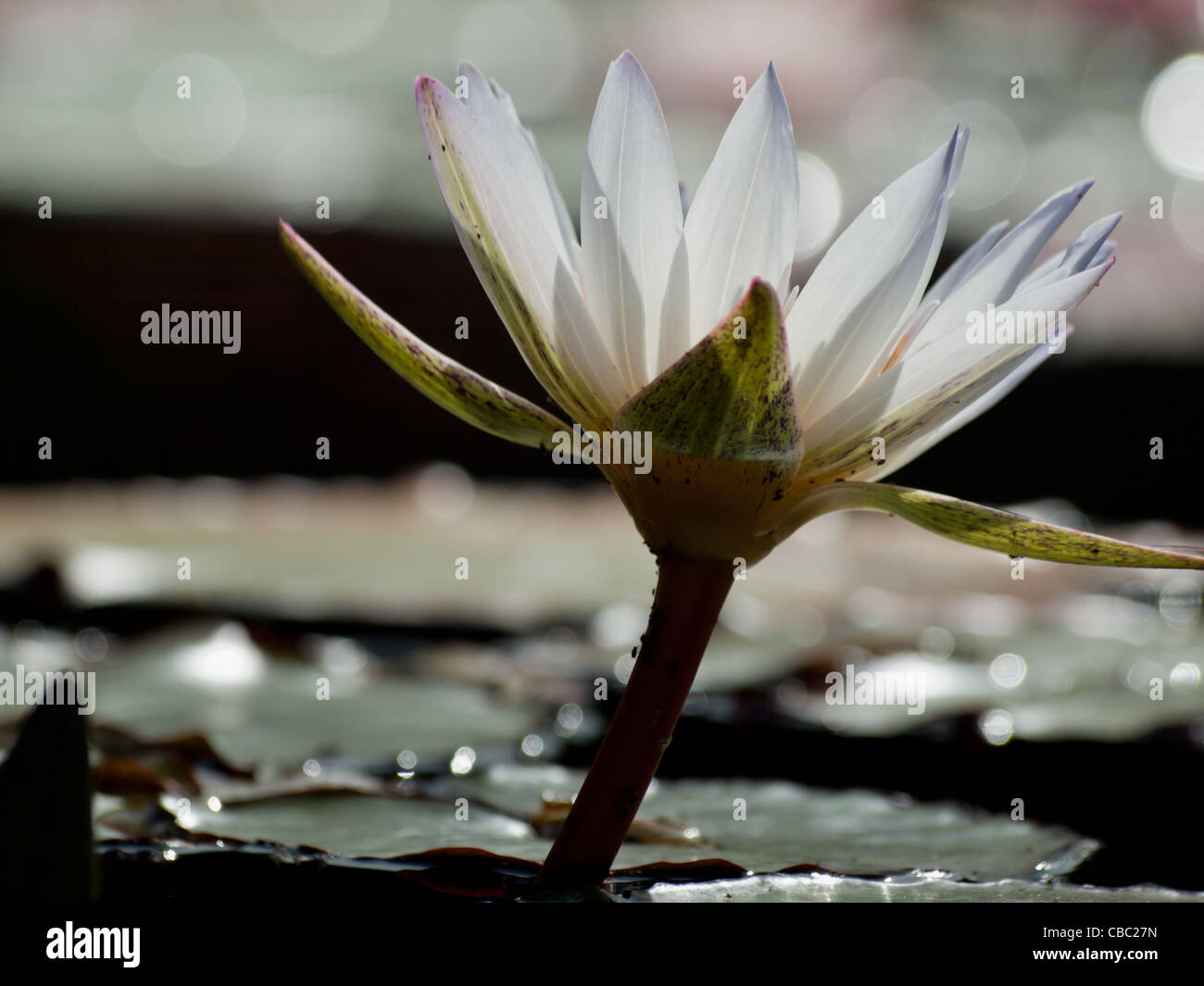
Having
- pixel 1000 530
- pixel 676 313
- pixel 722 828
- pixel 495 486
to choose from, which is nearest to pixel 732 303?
pixel 676 313

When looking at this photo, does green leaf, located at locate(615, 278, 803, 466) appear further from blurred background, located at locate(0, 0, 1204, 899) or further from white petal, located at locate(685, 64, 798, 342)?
blurred background, located at locate(0, 0, 1204, 899)

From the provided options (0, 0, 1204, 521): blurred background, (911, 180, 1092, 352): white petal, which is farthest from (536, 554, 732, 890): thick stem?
(0, 0, 1204, 521): blurred background

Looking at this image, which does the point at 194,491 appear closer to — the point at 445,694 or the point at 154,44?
the point at 445,694

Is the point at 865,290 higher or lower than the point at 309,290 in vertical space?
lower

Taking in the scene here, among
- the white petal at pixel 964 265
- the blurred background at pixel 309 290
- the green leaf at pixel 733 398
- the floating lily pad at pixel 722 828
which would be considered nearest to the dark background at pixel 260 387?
the blurred background at pixel 309 290

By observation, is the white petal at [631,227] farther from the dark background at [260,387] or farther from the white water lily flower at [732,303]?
the dark background at [260,387]

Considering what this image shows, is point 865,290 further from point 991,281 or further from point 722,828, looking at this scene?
point 722,828
